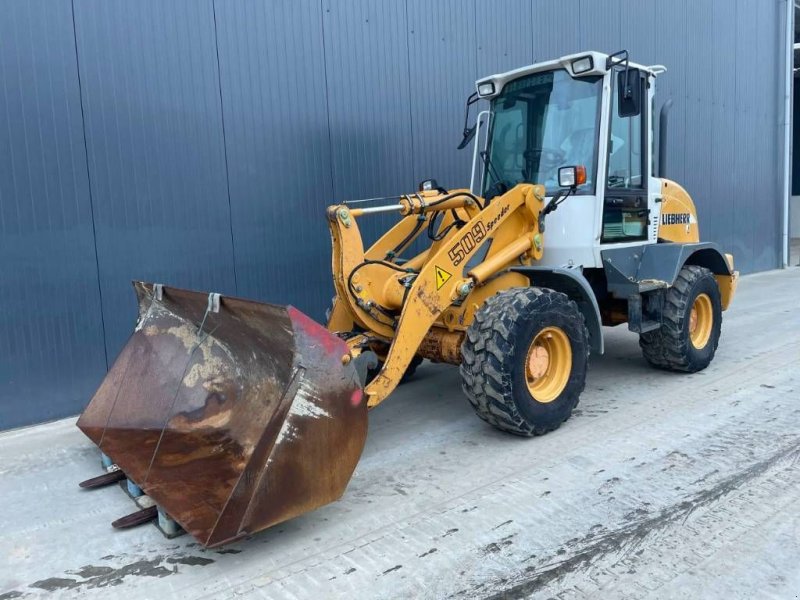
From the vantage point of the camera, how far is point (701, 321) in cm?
624

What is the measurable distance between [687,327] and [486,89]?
281 cm

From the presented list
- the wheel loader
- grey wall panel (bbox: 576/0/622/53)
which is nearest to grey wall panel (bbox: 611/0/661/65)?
grey wall panel (bbox: 576/0/622/53)

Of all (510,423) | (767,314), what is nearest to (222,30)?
(510,423)

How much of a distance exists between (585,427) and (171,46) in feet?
16.2

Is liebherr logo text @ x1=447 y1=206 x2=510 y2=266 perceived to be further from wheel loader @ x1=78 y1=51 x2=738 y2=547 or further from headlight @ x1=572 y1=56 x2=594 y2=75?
headlight @ x1=572 y1=56 x2=594 y2=75

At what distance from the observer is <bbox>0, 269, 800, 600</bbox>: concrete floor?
2.88m

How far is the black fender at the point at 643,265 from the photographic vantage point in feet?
17.7

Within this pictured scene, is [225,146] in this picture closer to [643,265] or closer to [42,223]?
[42,223]

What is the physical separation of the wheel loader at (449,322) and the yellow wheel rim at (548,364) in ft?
0.05

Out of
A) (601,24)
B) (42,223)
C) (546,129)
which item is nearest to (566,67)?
(546,129)

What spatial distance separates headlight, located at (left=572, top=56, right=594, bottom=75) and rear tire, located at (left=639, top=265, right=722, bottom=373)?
2.11 m

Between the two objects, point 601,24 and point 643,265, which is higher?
point 601,24

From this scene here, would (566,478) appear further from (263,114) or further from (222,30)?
(222,30)

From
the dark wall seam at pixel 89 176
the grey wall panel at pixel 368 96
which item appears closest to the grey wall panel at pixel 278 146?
the grey wall panel at pixel 368 96
